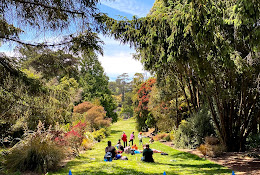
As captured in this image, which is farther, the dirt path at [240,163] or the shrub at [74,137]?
the shrub at [74,137]

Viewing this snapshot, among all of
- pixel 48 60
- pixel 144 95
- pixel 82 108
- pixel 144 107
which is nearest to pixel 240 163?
pixel 48 60

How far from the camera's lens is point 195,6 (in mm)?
6617

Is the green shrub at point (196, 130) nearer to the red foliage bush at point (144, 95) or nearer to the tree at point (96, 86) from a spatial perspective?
the red foliage bush at point (144, 95)

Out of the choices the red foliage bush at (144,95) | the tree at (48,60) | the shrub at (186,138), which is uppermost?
the tree at (48,60)

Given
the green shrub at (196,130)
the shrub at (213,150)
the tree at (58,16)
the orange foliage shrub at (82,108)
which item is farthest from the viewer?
the orange foliage shrub at (82,108)

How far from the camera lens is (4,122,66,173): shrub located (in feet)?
27.0

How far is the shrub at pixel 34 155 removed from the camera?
822 cm

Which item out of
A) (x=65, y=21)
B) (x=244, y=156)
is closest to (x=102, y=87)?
(x=244, y=156)

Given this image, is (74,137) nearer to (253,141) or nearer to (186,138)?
(186,138)

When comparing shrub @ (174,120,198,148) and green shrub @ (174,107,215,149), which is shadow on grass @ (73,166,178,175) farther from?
shrub @ (174,120,198,148)

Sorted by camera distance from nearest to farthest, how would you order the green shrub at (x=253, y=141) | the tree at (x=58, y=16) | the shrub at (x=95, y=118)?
the tree at (x=58, y=16) < the green shrub at (x=253, y=141) < the shrub at (x=95, y=118)

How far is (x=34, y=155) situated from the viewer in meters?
8.53

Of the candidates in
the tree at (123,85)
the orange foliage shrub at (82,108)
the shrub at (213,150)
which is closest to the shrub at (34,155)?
the shrub at (213,150)

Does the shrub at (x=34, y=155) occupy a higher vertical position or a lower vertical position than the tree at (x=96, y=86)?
lower
